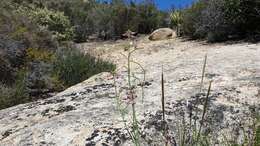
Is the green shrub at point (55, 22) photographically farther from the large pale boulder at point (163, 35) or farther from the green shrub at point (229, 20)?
the green shrub at point (229, 20)

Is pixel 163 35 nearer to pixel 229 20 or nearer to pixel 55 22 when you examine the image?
pixel 55 22

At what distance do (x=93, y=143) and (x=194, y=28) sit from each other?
34.4 ft

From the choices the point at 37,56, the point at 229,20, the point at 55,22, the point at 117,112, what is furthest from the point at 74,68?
the point at 55,22

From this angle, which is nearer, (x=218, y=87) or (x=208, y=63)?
(x=218, y=87)

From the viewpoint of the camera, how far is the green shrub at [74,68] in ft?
30.7

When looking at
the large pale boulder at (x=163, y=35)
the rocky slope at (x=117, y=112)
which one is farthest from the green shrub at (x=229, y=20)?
the rocky slope at (x=117, y=112)

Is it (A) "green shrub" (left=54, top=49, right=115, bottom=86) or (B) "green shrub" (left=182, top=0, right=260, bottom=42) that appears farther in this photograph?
(B) "green shrub" (left=182, top=0, right=260, bottom=42)

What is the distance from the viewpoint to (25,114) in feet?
15.1

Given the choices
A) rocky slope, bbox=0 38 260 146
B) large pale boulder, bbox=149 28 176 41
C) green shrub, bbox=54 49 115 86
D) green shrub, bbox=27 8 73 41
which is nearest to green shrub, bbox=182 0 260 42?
large pale boulder, bbox=149 28 176 41

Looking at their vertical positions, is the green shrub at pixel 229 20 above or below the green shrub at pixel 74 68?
above

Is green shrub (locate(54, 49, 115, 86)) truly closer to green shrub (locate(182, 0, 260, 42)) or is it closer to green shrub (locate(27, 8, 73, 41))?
green shrub (locate(182, 0, 260, 42))

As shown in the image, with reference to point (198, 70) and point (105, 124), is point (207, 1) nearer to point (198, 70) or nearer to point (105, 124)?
point (198, 70)

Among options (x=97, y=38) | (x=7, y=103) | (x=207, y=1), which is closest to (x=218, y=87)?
(x=7, y=103)

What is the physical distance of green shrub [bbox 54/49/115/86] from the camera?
9359 mm
